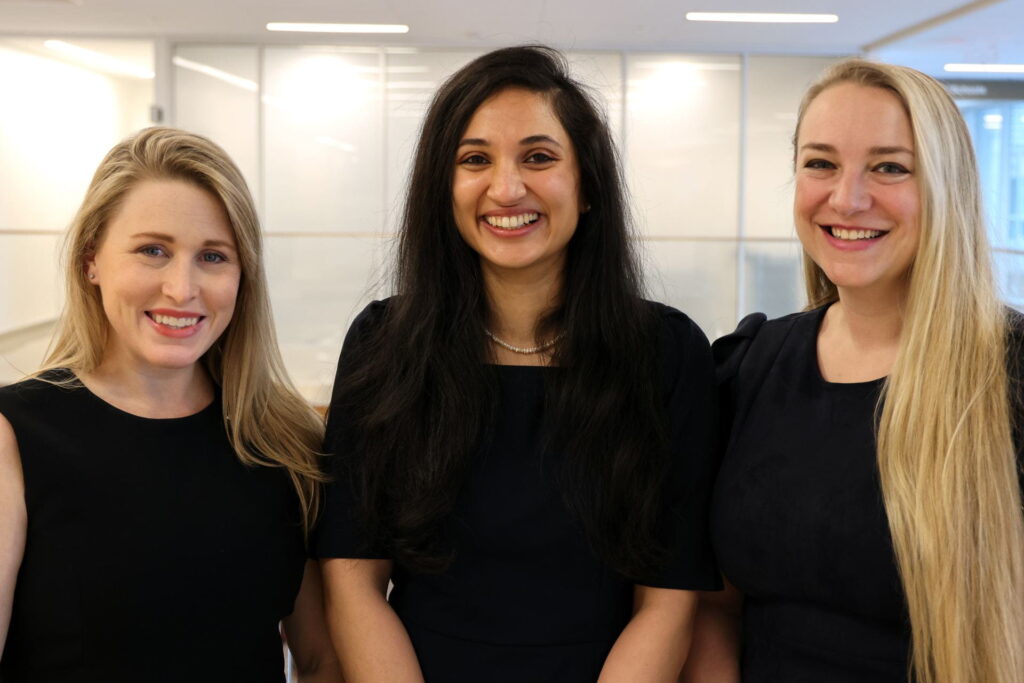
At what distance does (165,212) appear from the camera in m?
1.87

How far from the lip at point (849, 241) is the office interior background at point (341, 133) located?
9.03 meters

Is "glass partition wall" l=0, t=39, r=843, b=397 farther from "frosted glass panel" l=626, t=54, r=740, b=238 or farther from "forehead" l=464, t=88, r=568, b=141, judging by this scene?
"forehead" l=464, t=88, r=568, b=141

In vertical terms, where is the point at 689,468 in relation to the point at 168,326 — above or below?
below

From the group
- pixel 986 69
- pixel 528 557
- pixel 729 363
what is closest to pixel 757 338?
pixel 729 363

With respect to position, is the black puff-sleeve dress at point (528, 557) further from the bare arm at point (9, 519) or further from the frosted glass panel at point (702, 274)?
the frosted glass panel at point (702, 274)

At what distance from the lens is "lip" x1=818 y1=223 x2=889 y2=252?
1860 millimetres

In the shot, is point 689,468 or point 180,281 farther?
point 689,468

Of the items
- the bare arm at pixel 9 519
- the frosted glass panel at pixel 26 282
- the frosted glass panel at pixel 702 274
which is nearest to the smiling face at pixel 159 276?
the bare arm at pixel 9 519

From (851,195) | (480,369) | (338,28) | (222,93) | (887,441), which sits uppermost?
(338,28)

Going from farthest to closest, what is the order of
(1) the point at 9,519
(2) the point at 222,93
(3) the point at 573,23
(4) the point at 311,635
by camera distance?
(2) the point at 222,93 < (3) the point at 573,23 < (4) the point at 311,635 < (1) the point at 9,519

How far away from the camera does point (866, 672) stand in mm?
1782

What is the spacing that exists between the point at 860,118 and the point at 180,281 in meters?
1.28

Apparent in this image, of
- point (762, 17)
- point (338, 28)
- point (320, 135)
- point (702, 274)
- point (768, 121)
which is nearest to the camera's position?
point (762, 17)

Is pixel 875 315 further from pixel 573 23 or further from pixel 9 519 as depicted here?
pixel 573 23
